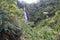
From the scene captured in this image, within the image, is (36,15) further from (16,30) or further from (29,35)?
(16,30)

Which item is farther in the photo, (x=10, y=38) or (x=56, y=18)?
(x=56, y=18)

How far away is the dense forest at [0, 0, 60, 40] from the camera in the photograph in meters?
7.11

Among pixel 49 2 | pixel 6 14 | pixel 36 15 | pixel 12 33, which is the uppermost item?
pixel 6 14

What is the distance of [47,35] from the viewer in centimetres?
1098

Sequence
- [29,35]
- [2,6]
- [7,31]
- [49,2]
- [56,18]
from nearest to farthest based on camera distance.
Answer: [7,31], [2,6], [29,35], [56,18], [49,2]

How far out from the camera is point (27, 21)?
42.6 ft

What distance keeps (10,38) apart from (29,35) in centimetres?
268

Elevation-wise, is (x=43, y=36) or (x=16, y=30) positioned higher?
(x=16, y=30)

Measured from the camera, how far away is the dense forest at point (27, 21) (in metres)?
7.11

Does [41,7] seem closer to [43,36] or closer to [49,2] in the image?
[49,2]

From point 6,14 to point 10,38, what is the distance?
0.97 m

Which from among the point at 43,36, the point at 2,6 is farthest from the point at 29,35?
the point at 2,6

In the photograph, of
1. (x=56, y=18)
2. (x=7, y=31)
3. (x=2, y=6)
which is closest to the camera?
(x=7, y=31)

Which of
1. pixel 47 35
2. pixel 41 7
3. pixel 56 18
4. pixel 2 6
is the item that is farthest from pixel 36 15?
pixel 2 6
